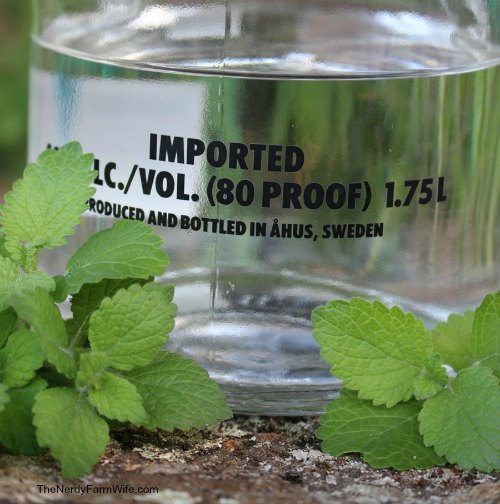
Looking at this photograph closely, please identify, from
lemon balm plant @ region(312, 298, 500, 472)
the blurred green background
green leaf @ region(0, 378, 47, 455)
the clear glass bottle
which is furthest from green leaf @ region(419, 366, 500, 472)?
the blurred green background

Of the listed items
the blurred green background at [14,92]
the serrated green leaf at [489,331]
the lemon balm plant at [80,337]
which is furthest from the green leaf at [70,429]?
the blurred green background at [14,92]

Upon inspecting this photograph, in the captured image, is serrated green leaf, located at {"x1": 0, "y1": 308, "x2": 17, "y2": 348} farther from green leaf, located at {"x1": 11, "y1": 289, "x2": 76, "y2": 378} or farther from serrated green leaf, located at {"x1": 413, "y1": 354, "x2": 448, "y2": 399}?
serrated green leaf, located at {"x1": 413, "y1": 354, "x2": 448, "y2": 399}

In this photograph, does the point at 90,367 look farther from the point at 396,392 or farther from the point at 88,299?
the point at 396,392

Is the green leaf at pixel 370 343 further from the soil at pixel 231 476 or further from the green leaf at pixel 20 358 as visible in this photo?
the green leaf at pixel 20 358

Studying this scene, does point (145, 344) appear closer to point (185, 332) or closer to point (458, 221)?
point (185, 332)

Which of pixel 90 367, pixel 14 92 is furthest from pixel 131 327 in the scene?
pixel 14 92
